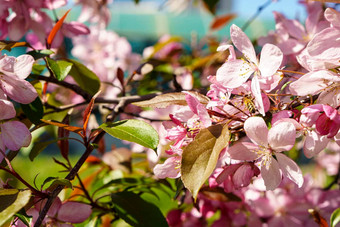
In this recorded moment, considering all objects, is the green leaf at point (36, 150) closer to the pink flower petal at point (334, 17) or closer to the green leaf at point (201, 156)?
the green leaf at point (201, 156)

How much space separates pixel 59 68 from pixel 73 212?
257 millimetres

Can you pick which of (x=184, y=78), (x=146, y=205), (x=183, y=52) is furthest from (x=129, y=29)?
(x=146, y=205)

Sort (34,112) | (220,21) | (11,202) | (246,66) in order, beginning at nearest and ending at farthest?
(11,202), (246,66), (34,112), (220,21)

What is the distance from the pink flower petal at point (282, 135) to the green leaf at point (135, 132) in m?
0.16

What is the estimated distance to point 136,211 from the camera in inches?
28.8

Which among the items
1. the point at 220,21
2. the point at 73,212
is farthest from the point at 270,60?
the point at 220,21

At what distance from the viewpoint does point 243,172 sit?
0.62 m

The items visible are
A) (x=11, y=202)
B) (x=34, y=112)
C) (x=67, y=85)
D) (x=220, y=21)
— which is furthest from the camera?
(x=220, y=21)

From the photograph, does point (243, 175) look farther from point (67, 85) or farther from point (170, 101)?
point (67, 85)

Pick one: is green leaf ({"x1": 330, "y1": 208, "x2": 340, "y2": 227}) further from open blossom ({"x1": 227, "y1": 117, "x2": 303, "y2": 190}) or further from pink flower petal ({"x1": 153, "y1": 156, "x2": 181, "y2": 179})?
pink flower petal ({"x1": 153, "y1": 156, "x2": 181, "y2": 179})

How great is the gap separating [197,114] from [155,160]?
48 centimetres

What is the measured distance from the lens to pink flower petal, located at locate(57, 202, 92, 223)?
725 millimetres

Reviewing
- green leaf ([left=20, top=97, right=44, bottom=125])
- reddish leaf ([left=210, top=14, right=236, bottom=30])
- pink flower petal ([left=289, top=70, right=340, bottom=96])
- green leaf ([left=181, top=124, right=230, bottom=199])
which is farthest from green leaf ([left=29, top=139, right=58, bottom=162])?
reddish leaf ([left=210, top=14, right=236, bottom=30])

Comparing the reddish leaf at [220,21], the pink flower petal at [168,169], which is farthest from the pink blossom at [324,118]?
the reddish leaf at [220,21]
